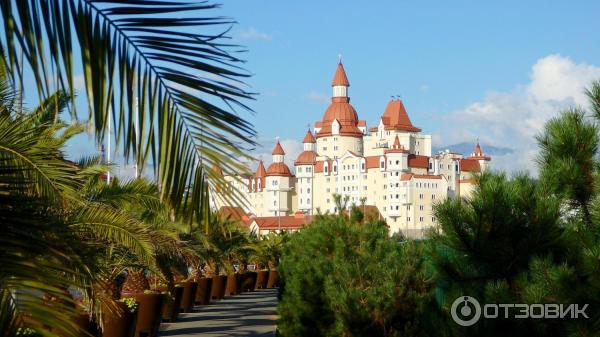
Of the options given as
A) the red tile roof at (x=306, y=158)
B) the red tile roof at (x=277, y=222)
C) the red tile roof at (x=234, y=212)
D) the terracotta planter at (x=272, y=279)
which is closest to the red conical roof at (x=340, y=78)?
the red tile roof at (x=306, y=158)

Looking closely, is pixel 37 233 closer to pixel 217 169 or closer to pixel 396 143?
pixel 217 169

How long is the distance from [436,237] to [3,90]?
4.26 m

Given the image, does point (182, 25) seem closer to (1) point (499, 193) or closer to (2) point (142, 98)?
(2) point (142, 98)

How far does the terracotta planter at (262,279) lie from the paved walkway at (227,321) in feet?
49.1

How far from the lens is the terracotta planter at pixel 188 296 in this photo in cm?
2739

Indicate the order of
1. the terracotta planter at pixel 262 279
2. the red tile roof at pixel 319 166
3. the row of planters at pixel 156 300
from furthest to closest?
1. the red tile roof at pixel 319 166
2. the terracotta planter at pixel 262 279
3. the row of planters at pixel 156 300

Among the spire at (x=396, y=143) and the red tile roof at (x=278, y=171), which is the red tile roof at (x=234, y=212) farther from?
the red tile roof at (x=278, y=171)

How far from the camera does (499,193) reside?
844cm

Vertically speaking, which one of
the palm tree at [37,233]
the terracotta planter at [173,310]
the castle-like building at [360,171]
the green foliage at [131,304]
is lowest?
the terracotta planter at [173,310]

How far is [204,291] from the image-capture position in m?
31.6

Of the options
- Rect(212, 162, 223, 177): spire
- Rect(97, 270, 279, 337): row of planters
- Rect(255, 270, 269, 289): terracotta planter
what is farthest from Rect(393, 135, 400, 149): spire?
Rect(212, 162, 223, 177): spire

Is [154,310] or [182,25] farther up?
[182,25]

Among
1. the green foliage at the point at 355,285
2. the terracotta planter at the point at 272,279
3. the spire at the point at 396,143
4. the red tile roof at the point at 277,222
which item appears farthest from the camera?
the spire at the point at 396,143

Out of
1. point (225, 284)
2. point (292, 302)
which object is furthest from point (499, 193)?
point (225, 284)
